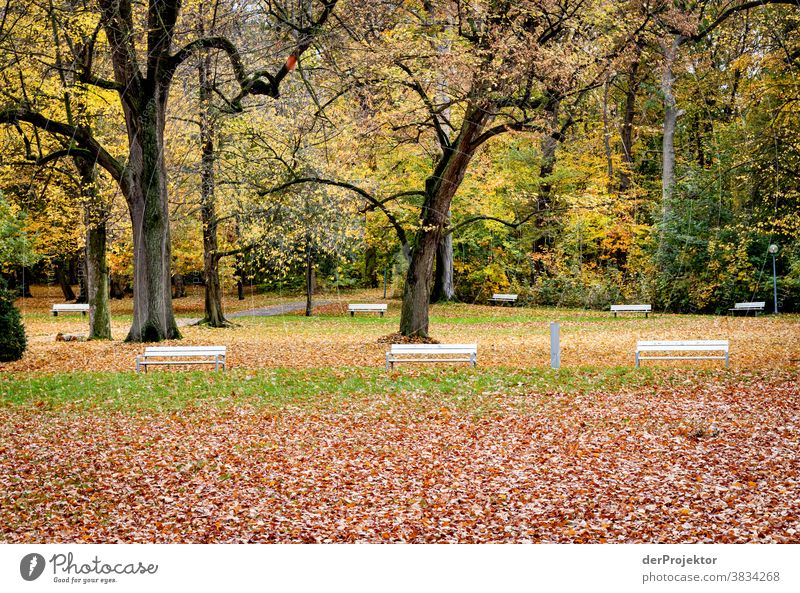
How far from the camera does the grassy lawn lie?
6.64 m

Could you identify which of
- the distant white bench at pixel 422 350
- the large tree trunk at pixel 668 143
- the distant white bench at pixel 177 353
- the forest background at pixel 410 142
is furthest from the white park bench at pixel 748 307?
the distant white bench at pixel 177 353

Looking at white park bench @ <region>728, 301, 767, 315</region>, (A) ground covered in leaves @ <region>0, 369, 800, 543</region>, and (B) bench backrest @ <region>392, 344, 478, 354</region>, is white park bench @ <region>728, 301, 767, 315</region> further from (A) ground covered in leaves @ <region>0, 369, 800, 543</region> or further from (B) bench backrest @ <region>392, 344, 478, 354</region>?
(B) bench backrest @ <region>392, 344, 478, 354</region>

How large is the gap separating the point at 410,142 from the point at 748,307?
14.1 meters

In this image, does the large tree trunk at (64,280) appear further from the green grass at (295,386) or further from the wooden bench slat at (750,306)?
the wooden bench slat at (750,306)

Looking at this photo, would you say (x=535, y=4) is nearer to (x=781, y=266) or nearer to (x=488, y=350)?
(x=488, y=350)

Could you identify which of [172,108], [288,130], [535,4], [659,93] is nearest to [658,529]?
[535,4]

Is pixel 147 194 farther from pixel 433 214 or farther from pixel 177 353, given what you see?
pixel 433 214

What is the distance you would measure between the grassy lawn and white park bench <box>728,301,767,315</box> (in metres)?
10.1

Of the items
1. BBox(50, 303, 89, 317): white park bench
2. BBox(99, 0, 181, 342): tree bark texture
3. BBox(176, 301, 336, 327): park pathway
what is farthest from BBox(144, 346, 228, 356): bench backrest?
BBox(50, 303, 89, 317): white park bench

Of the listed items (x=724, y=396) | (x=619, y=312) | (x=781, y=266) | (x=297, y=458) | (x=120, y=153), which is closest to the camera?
(x=297, y=458)

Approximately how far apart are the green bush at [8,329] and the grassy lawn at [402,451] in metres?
0.34

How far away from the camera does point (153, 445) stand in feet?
30.0

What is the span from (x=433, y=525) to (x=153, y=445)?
155 inches
